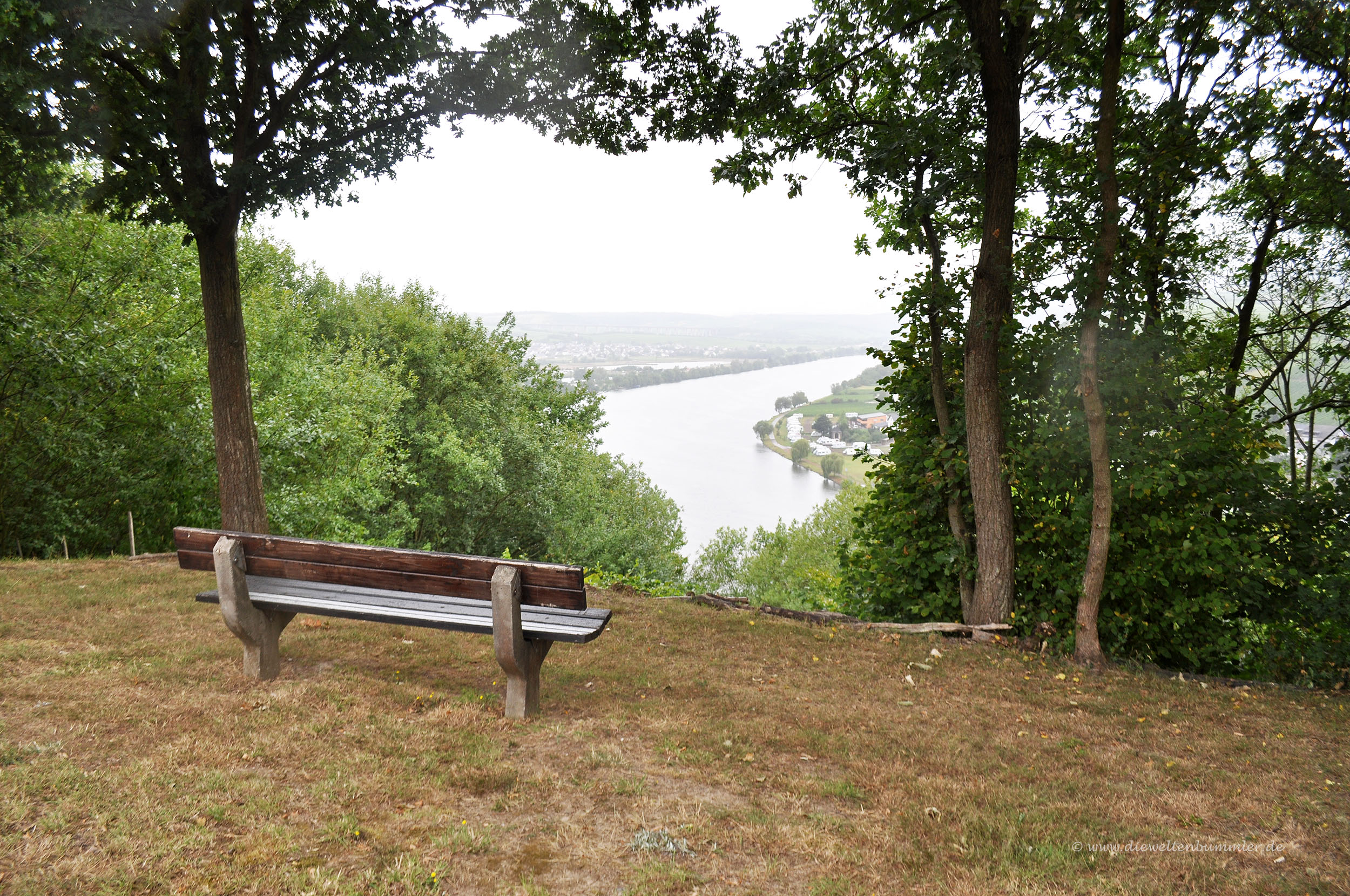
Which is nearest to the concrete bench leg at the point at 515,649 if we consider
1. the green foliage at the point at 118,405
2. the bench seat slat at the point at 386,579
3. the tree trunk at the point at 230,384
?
the bench seat slat at the point at 386,579

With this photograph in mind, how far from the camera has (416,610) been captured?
429 cm

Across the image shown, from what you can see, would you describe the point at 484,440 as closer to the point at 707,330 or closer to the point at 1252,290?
the point at 1252,290

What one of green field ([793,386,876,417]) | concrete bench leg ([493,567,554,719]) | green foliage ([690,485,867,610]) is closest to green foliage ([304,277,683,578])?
green foliage ([690,485,867,610])

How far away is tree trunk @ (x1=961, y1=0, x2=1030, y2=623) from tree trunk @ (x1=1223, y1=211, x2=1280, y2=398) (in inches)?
160

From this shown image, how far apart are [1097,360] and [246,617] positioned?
21.6 feet

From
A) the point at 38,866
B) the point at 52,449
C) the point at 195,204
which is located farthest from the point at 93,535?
the point at 38,866

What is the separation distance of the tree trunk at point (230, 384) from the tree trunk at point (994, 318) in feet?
22.5

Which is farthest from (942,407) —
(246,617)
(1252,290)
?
(246,617)

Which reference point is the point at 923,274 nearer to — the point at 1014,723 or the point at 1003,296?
the point at 1003,296

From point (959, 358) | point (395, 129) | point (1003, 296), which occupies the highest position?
point (395, 129)

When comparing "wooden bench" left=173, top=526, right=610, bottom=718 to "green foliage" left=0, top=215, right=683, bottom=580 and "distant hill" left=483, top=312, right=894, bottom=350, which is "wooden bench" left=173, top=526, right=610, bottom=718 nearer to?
"green foliage" left=0, top=215, right=683, bottom=580

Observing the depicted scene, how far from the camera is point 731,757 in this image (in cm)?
406

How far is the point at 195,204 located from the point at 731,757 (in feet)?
21.2

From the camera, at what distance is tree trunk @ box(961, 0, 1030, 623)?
6598mm
